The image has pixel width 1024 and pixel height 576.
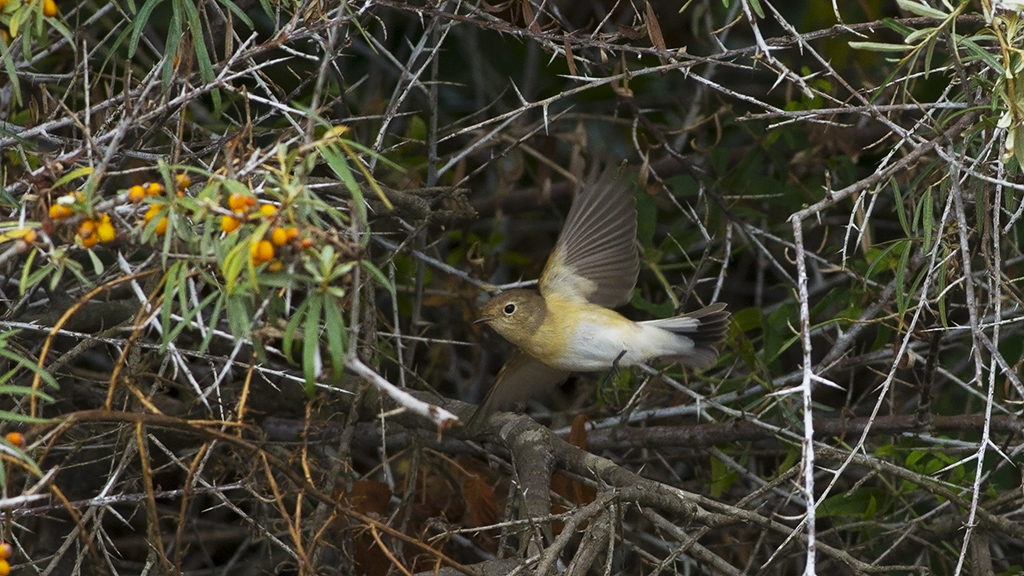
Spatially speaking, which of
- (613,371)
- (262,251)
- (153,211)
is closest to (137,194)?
(153,211)

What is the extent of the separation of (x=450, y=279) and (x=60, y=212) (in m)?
2.99

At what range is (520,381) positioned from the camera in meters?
4.36

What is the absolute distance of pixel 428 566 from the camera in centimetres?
484

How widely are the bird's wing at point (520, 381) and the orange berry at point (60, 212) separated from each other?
85.2 inches

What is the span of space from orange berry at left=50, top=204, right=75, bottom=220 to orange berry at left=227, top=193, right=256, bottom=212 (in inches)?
12.3

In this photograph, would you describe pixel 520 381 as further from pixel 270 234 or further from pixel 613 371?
pixel 270 234

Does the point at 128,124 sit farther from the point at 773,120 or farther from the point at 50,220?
the point at 773,120

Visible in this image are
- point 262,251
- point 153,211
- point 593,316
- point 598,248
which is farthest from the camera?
point 593,316

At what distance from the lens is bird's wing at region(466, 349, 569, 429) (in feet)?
13.3

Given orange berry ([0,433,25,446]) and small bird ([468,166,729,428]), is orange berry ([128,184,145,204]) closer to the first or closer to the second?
orange berry ([0,433,25,446])

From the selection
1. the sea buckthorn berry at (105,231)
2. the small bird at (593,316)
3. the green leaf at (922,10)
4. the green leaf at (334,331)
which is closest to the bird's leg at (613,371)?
the small bird at (593,316)

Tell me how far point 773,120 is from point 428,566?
2.61m

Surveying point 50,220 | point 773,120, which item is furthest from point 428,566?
point 50,220

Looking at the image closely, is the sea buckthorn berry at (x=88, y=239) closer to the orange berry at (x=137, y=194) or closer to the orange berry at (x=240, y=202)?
the orange berry at (x=137, y=194)
